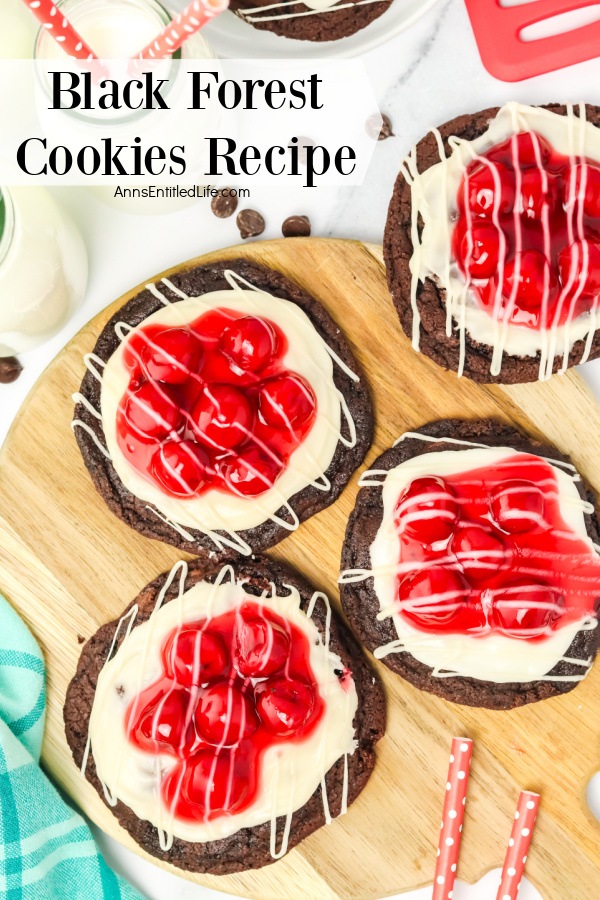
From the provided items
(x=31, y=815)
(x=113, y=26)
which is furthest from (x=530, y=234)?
(x=31, y=815)

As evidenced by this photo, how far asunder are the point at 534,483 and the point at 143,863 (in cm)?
140

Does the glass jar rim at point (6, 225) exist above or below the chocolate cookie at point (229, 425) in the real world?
above

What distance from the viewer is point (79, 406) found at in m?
2.06

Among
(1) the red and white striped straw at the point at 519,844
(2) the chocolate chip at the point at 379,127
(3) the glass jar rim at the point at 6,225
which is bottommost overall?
(1) the red and white striped straw at the point at 519,844

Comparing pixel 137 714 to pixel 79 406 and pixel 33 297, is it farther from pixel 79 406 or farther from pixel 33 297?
pixel 33 297

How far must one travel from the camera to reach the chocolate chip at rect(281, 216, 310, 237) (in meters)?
2.13

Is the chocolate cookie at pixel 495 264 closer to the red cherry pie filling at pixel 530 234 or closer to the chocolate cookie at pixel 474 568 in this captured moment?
the red cherry pie filling at pixel 530 234

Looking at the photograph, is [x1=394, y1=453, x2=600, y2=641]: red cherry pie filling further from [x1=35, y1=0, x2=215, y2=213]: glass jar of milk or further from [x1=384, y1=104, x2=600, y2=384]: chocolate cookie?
[x1=35, y1=0, x2=215, y2=213]: glass jar of milk

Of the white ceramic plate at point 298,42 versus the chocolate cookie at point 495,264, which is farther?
the white ceramic plate at point 298,42

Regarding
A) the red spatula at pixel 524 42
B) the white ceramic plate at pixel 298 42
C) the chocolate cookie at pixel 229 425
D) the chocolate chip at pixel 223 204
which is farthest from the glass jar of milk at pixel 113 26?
the red spatula at pixel 524 42

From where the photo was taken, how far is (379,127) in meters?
2.14

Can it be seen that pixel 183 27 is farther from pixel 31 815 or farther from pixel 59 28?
pixel 31 815

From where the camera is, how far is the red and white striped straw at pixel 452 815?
204 centimetres

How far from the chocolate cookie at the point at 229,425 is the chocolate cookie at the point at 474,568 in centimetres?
17
